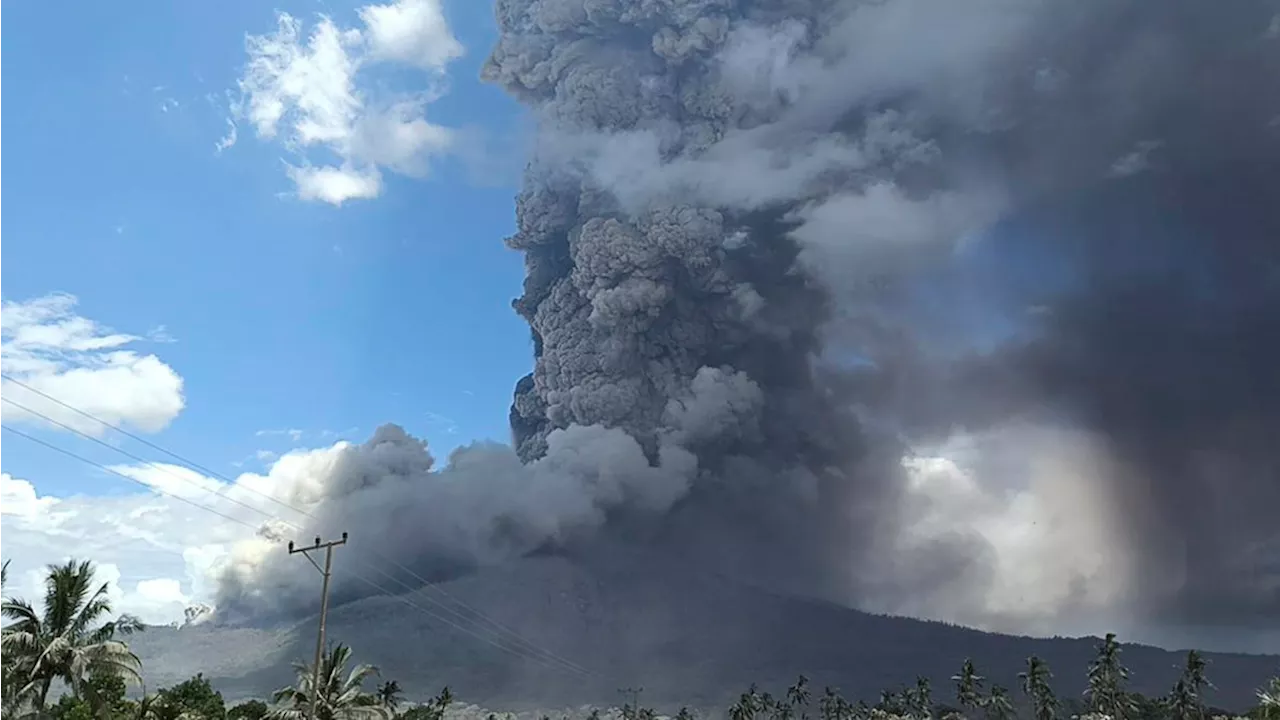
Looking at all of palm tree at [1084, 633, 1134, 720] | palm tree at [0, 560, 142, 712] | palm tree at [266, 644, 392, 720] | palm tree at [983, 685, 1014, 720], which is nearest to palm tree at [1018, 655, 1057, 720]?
palm tree at [1084, 633, 1134, 720]

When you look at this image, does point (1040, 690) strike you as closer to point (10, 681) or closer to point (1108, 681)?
point (1108, 681)

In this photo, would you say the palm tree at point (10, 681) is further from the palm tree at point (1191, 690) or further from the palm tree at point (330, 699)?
the palm tree at point (1191, 690)

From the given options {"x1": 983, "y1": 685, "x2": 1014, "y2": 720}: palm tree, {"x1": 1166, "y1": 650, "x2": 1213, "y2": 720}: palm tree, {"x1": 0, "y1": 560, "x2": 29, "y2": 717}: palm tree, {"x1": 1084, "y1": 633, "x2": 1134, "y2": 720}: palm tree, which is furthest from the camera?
{"x1": 983, "y1": 685, "x2": 1014, "y2": 720}: palm tree

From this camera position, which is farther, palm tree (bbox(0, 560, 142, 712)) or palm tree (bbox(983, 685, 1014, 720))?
palm tree (bbox(983, 685, 1014, 720))

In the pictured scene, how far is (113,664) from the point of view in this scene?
126ft

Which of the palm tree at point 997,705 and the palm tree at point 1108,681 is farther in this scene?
the palm tree at point 997,705

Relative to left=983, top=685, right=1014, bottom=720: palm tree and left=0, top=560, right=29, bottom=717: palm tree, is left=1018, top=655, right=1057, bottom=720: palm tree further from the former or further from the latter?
left=0, top=560, right=29, bottom=717: palm tree

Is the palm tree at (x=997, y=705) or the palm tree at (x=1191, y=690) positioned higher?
the palm tree at (x=1191, y=690)

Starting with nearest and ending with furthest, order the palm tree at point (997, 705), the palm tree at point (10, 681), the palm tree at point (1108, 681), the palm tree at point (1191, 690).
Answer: the palm tree at point (10, 681), the palm tree at point (1191, 690), the palm tree at point (1108, 681), the palm tree at point (997, 705)

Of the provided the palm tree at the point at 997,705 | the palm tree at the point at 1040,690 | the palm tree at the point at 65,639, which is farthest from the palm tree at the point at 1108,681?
the palm tree at the point at 65,639

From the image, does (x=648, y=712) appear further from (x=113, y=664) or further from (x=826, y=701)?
(x=113, y=664)

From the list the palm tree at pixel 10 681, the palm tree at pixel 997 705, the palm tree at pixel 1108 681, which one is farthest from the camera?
the palm tree at pixel 997 705

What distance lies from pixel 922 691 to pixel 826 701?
29899 millimetres

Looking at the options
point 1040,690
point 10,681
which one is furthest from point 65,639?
point 1040,690
